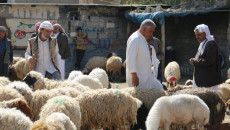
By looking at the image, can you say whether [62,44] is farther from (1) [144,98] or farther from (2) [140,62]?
(1) [144,98]

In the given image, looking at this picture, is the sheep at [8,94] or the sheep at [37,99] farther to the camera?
the sheep at [37,99]

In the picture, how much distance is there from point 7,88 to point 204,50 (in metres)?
3.61

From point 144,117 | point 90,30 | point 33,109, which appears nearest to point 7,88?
point 33,109

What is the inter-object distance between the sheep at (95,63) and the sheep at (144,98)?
871 centimetres

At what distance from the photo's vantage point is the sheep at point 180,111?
4.83m

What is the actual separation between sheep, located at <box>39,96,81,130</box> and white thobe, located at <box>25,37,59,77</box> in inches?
88.7

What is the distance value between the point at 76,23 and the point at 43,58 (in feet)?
28.4

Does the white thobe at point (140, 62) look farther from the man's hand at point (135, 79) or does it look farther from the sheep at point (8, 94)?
the sheep at point (8, 94)

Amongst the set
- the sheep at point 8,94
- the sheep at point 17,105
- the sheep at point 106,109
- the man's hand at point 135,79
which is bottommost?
the sheep at point 106,109

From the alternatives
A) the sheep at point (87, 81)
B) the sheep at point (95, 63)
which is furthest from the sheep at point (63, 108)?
the sheep at point (95, 63)

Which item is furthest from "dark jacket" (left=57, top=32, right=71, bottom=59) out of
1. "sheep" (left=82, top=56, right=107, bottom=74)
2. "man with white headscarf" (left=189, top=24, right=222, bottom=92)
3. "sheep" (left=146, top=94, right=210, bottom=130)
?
"sheep" (left=82, top=56, right=107, bottom=74)

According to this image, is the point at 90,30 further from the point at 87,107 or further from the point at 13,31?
the point at 87,107

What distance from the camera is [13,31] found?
1444 centimetres

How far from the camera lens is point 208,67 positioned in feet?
22.1
